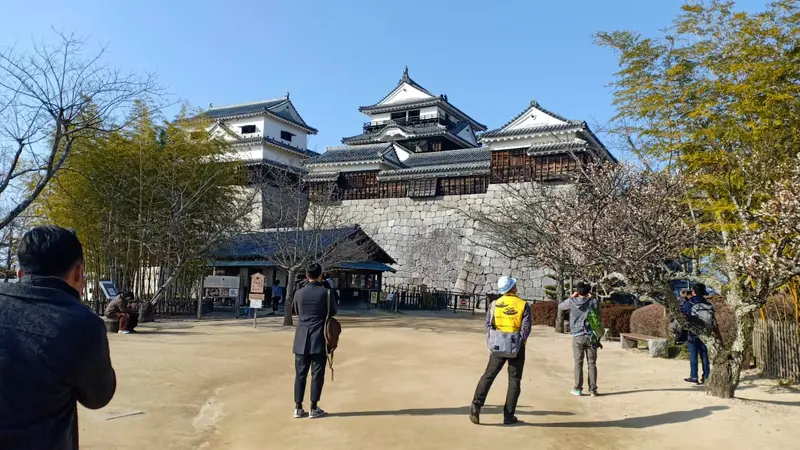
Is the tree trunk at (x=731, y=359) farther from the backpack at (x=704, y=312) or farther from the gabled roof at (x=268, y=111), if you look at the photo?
the gabled roof at (x=268, y=111)

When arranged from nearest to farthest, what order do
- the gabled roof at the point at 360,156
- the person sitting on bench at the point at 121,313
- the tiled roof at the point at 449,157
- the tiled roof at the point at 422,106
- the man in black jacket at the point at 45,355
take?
the man in black jacket at the point at 45,355, the person sitting on bench at the point at 121,313, the tiled roof at the point at 449,157, the gabled roof at the point at 360,156, the tiled roof at the point at 422,106

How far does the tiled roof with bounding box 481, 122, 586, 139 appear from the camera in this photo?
27.5 metres

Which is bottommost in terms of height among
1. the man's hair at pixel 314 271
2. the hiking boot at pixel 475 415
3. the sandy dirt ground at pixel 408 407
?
the sandy dirt ground at pixel 408 407

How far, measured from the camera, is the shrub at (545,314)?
714 inches

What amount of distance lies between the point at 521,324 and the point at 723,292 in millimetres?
3368

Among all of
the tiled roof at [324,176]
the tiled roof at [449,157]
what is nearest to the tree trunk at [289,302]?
the tiled roof at [449,157]

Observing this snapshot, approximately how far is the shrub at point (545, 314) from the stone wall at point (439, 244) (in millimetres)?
10310

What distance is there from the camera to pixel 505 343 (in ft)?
17.2

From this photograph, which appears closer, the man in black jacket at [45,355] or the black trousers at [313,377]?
the man in black jacket at [45,355]

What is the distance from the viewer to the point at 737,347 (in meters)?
6.16

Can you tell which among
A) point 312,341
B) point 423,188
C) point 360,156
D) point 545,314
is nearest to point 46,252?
point 312,341

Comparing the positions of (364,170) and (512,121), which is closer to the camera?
(512,121)

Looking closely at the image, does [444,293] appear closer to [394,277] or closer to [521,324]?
[394,277]

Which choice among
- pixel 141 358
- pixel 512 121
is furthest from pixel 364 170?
pixel 141 358
